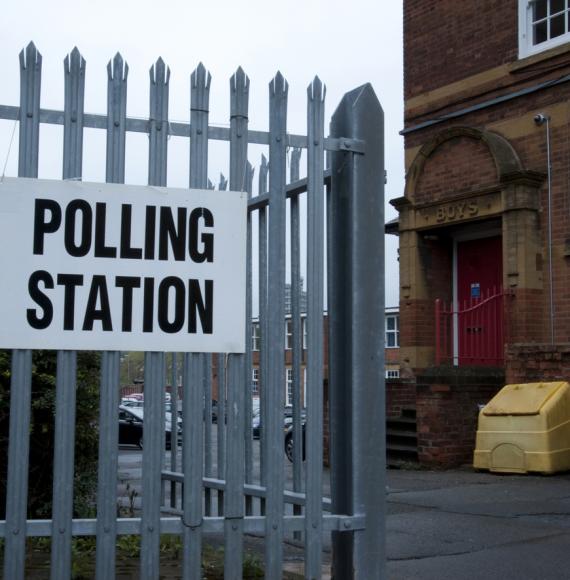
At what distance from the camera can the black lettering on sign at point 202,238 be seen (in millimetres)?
3726

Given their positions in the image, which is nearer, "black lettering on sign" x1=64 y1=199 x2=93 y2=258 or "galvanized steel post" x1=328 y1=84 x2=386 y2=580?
"black lettering on sign" x1=64 y1=199 x2=93 y2=258

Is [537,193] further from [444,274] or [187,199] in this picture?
[187,199]

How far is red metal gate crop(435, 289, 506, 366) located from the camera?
13445mm

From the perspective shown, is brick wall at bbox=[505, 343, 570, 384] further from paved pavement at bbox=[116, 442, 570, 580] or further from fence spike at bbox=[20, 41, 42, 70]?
fence spike at bbox=[20, 41, 42, 70]

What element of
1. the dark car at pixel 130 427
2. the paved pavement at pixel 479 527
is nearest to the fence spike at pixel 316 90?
the paved pavement at pixel 479 527

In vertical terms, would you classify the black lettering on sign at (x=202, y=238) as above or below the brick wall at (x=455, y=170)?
below

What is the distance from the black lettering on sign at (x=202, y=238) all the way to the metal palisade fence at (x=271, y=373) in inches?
4.3

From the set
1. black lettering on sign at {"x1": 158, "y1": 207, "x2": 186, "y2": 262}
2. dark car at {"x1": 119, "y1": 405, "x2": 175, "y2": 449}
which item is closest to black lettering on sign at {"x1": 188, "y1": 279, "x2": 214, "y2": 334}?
black lettering on sign at {"x1": 158, "y1": 207, "x2": 186, "y2": 262}

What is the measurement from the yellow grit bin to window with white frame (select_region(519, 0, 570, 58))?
5232mm

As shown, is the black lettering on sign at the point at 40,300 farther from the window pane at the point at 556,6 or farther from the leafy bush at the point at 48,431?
the window pane at the point at 556,6

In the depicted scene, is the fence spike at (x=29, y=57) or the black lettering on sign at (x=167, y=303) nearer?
the fence spike at (x=29, y=57)

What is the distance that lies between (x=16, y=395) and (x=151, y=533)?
2.40ft

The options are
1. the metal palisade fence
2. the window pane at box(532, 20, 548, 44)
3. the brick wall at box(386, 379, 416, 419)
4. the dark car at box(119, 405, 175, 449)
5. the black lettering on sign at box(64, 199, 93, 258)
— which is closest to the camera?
the metal palisade fence

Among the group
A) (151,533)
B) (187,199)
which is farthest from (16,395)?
(187,199)
